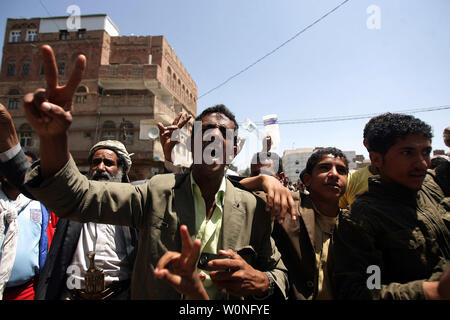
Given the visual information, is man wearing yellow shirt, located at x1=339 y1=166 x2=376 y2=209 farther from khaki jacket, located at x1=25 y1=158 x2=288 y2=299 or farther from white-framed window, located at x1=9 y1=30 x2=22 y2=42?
white-framed window, located at x1=9 y1=30 x2=22 y2=42

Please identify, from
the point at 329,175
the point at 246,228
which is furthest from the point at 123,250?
the point at 329,175

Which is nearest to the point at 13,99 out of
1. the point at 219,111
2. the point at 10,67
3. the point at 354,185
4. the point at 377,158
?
the point at 10,67

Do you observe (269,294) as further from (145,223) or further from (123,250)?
(123,250)

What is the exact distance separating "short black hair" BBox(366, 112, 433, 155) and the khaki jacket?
851mm

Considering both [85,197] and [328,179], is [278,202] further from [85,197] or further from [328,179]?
[85,197]

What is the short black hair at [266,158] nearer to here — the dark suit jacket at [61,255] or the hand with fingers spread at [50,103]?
the dark suit jacket at [61,255]

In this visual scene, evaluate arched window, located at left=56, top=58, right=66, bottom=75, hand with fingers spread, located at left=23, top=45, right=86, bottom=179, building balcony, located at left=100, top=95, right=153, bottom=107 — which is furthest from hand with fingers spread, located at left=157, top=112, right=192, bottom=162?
arched window, located at left=56, top=58, right=66, bottom=75

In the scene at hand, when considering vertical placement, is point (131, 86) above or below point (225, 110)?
above

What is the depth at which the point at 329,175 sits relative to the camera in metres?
2.12

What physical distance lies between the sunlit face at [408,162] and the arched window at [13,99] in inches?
1106

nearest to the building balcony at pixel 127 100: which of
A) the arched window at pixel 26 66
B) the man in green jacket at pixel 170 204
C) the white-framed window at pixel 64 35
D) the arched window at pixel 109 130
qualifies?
the arched window at pixel 109 130

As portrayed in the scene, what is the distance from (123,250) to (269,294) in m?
1.31

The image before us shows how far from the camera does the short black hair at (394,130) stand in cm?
153
